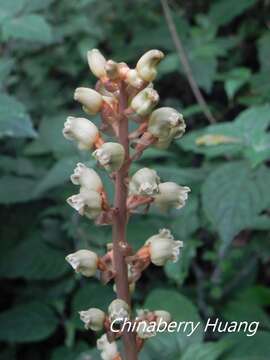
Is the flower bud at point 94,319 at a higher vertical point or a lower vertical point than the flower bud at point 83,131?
lower

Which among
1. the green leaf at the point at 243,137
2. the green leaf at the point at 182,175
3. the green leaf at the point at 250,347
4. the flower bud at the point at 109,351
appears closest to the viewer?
the flower bud at the point at 109,351

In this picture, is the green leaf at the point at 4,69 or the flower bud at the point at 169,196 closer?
the flower bud at the point at 169,196

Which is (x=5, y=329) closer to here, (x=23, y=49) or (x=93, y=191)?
(x=93, y=191)

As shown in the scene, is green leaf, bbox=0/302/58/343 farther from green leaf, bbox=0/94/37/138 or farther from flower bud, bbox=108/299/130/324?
flower bud, bbox=108/299/130/324

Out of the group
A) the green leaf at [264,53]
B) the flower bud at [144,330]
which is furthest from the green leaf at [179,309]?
the green leaf at [264,53]

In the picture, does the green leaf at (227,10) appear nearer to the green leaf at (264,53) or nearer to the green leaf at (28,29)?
the green leaf at (264,53)

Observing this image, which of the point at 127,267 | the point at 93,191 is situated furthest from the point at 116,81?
the point at 127,267

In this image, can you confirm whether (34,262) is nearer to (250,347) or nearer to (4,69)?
(4,69)

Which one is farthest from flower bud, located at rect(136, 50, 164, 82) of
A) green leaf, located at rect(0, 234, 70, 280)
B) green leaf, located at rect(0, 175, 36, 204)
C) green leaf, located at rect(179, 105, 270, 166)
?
green leaf, located at rect(0, 234, 70, 280)

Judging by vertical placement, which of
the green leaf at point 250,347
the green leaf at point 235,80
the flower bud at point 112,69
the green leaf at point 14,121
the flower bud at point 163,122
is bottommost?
the green leaf at point 250,347
